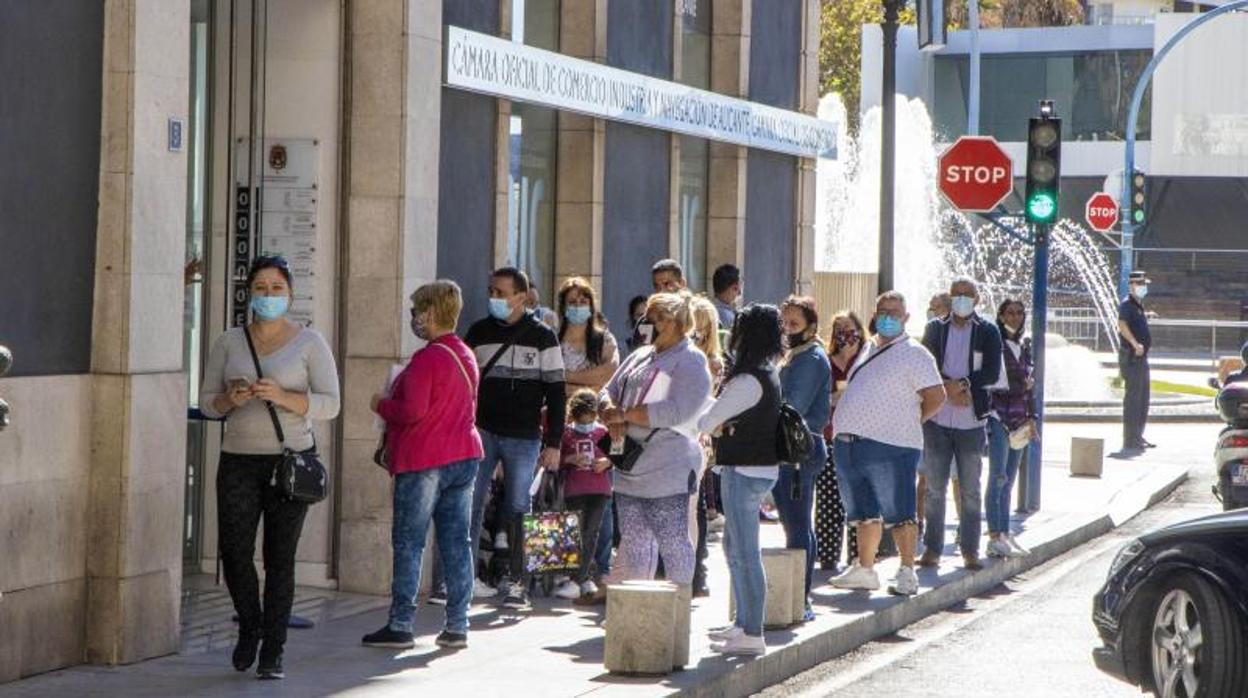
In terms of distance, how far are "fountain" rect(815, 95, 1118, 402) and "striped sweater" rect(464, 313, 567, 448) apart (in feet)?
51.7

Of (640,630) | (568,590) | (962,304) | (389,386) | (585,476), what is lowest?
(568,590)

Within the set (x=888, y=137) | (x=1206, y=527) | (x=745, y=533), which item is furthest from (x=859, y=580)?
(x=888, y=137)

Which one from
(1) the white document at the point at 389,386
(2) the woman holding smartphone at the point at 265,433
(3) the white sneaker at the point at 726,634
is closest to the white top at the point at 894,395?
(3) the white sneaker at the point at 726,634

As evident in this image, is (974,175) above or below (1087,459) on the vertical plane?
above

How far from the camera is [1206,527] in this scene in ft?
33.9

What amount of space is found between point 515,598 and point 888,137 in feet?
23.0

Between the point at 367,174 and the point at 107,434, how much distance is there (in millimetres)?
3574

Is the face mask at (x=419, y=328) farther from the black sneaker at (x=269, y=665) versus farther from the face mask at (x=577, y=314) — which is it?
the face mask at (x=577, y=314)

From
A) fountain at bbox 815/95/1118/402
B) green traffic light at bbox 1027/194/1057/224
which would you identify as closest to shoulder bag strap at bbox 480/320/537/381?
green traffic light at bbox 1027/194/1057/224

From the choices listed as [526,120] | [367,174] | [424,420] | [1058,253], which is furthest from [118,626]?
[1058,253]

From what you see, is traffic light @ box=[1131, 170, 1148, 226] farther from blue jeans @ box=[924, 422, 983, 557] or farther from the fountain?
blue jeans @ box=[924, 422, 983, 557]

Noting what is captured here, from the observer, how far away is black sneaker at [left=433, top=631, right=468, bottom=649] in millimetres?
11938

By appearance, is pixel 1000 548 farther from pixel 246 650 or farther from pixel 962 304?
pixel 246 650

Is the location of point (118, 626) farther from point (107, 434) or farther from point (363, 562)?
point (363, 562)
